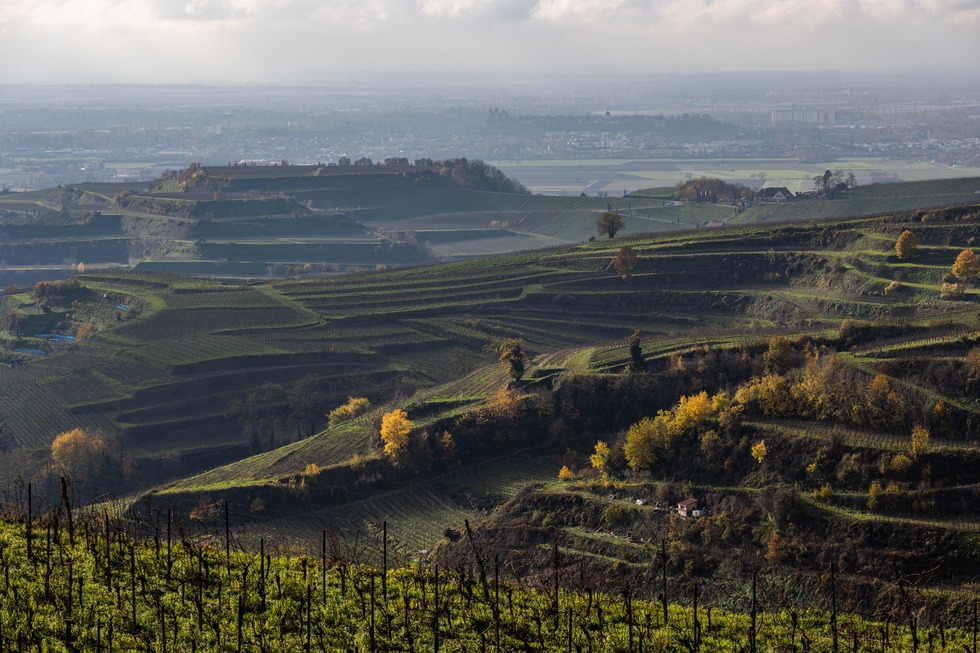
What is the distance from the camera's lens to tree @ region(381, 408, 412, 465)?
62375 mm

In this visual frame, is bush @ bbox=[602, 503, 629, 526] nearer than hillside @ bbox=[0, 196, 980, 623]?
No

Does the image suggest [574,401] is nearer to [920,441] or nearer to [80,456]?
[920,441]

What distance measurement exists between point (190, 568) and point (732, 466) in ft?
96.4

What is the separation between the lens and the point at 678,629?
27984 mm

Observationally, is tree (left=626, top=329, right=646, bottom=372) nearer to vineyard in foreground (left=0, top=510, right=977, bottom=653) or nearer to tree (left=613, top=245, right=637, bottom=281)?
tree (left=613, top=245, right=637, bottom=281)

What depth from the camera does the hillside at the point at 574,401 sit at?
46406mm

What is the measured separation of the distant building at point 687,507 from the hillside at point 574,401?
72 centimetres

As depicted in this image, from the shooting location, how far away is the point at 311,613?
2622cm

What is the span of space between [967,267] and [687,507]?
4213 centimetres

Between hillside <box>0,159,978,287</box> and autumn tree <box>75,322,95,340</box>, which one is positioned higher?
hillside <box>0,159,978,287</box>

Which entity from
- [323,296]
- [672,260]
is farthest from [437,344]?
[672,260]

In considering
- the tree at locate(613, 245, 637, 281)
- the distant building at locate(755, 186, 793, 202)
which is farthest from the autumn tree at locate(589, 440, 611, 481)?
the distant building at locate(755, 186, 793, 202)

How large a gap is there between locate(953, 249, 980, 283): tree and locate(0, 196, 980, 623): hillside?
1957 millimetres

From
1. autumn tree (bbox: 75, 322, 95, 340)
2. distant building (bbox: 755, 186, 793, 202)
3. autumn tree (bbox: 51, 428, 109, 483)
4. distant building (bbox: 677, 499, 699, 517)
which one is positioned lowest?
autumn tree (bbox: 51, 428, 109, 483)
